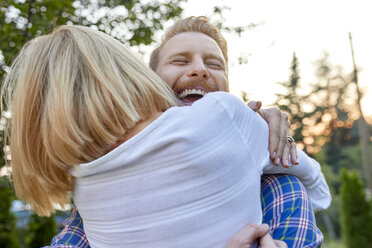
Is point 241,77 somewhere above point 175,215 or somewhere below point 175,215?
below

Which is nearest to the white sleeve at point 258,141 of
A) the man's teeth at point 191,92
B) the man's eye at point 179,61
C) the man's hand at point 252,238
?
the man's hand at point 252,238

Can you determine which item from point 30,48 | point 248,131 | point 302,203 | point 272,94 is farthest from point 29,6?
point 272,94

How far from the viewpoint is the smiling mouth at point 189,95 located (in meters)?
1.65

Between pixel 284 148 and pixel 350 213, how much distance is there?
11219mm

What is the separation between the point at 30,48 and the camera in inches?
51.9

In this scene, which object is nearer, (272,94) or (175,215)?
(175,215)

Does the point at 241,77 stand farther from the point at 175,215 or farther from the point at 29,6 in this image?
the point at 175,215

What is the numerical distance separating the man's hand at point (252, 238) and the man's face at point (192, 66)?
0.69 metres

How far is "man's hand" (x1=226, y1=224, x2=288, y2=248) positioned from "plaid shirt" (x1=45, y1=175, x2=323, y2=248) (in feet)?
0.26

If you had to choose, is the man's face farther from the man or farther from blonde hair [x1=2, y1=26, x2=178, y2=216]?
blonde hair [x1=2, y1=26, x2=178, y2=216]

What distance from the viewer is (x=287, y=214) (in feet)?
4.14

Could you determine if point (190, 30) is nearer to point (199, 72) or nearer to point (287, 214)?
point (199, 72)

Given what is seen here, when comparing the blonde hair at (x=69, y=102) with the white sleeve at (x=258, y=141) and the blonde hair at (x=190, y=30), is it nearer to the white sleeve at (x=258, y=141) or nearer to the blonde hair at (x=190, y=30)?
the white sleeve at (x=258, y=141)

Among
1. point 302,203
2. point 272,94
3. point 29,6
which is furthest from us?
Result: point 272,94
